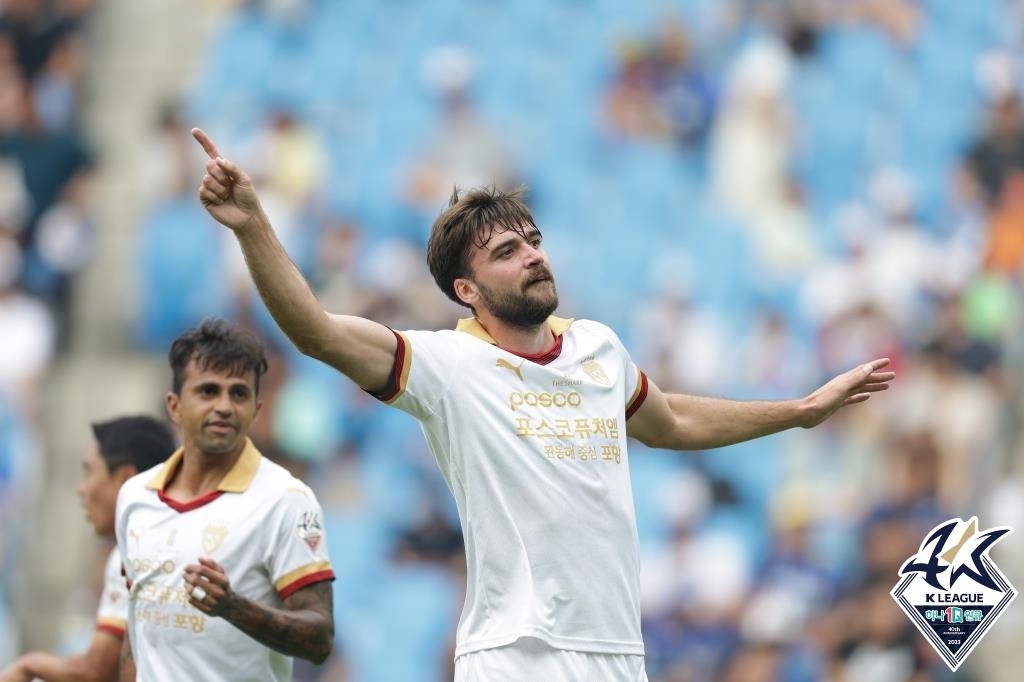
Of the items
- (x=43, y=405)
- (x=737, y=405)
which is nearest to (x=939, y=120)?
(x=43, y=405)

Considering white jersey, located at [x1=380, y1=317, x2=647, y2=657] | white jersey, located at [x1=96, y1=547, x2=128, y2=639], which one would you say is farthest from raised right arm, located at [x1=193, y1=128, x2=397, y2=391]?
white jersey, located at [x1=96, y1=547, x2=128, y2=639]

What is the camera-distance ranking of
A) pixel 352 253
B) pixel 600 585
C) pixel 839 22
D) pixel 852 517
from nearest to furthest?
pixel 600 585 → pixel 852 517 → pixel 352 253 → pixel 839 22

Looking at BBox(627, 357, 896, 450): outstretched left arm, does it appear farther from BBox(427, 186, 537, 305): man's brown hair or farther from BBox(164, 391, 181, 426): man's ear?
BBox(164, 391, 181, 426): man's ear

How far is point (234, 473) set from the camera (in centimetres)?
610

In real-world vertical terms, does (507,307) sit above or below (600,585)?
above

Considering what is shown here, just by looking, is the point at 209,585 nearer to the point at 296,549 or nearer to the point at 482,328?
the point at 296,549

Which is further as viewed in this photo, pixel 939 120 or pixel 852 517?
pixel 939 120

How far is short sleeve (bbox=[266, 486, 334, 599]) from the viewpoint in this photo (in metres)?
5.84

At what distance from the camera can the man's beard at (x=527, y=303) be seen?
549 cm

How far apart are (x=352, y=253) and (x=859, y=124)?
519 cm

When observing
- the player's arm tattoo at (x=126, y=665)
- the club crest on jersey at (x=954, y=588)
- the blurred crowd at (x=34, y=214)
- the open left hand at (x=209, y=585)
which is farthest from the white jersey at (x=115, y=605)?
the blurred crowd at (x=34, y=214)

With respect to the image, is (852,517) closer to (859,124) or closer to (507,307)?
(859,124)

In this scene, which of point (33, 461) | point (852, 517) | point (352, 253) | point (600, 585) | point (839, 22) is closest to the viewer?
point (600, 585)

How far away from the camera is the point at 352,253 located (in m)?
14.9
